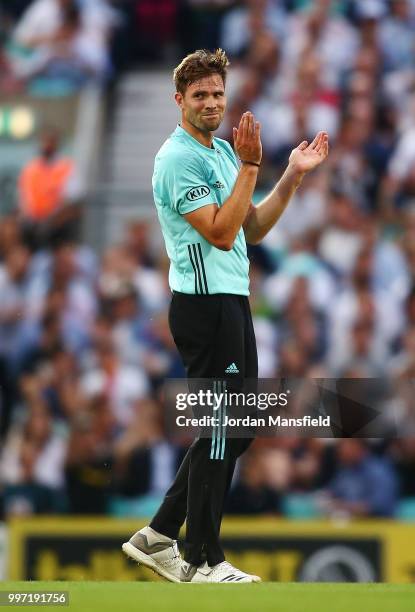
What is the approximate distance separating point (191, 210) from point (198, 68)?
0.59 meters

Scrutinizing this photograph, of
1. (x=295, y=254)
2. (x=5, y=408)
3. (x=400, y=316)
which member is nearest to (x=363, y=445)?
(x=400, y=316)

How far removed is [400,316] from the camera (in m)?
10.6

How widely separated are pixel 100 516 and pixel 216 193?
443 centimetres

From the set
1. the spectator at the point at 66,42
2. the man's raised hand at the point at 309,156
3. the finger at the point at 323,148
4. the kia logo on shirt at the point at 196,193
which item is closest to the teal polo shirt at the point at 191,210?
the kia logo on shirt at the point at 196,193

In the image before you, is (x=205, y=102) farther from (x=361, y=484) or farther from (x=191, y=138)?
(x=361, y=484)

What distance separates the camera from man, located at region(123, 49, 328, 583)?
5613mm

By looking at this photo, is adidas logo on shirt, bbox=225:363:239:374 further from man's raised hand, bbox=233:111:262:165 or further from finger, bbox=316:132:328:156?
finger, bbox=316:132:328:156

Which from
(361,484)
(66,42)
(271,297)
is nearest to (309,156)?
(361,484)

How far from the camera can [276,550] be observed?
893cm

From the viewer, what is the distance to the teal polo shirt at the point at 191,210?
5668mm

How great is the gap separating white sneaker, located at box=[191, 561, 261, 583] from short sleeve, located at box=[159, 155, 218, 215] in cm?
145

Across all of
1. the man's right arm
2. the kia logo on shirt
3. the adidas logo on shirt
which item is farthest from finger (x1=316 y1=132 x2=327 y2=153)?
the adidas logo on shirt

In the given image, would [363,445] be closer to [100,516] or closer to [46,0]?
[100,516]

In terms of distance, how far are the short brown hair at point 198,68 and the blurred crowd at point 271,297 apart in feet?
13.7
